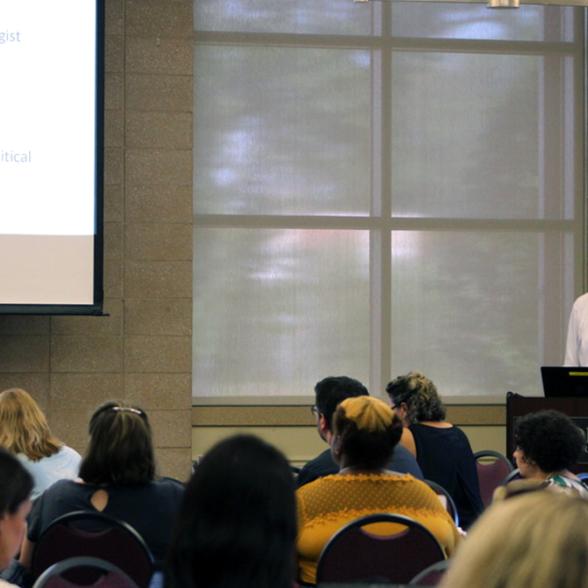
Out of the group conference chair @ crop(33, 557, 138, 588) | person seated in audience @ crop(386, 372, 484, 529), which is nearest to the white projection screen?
person seated in audience @ crop(386, 372, 484, 529)

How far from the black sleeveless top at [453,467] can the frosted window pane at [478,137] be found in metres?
3.06

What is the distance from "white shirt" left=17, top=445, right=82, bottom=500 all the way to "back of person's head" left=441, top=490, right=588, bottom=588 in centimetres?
327

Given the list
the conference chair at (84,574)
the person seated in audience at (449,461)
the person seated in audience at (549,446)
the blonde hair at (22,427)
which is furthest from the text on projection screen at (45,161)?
the conference chair at (84,574)

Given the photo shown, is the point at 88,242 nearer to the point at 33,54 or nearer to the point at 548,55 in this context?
the point at 33,54

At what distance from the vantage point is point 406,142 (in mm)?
7570

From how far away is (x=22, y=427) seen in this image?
414 cm

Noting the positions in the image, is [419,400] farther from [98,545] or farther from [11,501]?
[11,501]

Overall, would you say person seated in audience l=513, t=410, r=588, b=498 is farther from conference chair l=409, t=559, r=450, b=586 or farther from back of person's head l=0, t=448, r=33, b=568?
back of person's head l=0, t=448, r=33, b=568

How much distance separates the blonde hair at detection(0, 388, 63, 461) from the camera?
4.12m

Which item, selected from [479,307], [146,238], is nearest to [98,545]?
[146,238]

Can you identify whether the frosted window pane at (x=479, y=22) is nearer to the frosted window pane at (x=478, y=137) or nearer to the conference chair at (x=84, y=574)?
the frosted window pane at (x=478, y=137)

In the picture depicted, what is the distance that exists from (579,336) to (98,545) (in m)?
4.06

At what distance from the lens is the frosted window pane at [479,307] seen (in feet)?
24.8

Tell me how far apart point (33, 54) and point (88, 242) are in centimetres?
118
